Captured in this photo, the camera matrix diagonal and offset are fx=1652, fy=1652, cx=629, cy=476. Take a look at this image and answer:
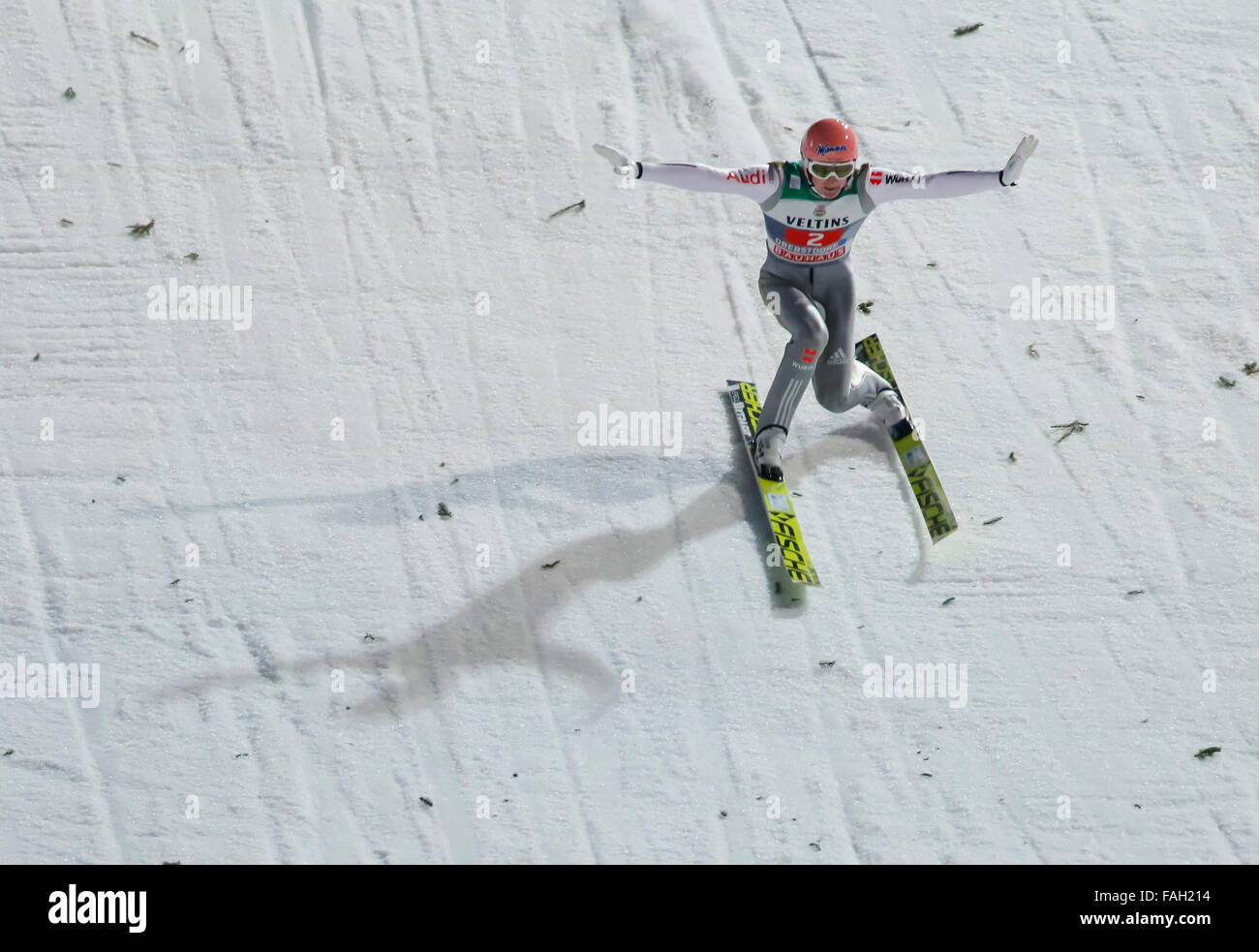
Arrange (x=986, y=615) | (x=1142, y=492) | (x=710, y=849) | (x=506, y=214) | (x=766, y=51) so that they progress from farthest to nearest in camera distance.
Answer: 1. (x=766, y=51)
2. (x=506, y=214)
3. (x=1142, y=492)
4. (x=986, y=615)
5. (x=710, y=849)

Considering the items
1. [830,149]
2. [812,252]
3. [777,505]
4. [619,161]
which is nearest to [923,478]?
[777,505]

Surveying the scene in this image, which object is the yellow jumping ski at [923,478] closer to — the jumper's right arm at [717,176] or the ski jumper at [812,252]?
the ski jumper at [812,252]

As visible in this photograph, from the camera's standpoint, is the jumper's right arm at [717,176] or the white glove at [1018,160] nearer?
the white glove at [1018,160]

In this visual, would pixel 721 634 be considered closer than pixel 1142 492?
Yes

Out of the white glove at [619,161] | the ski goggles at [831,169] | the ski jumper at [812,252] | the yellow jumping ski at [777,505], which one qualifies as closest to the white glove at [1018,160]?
the ski jumper at [812,252]

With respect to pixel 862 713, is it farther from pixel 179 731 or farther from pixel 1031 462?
pixel 179 731

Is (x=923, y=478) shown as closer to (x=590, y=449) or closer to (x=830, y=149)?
(x=590, y=449)

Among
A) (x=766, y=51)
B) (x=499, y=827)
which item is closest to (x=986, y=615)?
(x=499, y=827)
